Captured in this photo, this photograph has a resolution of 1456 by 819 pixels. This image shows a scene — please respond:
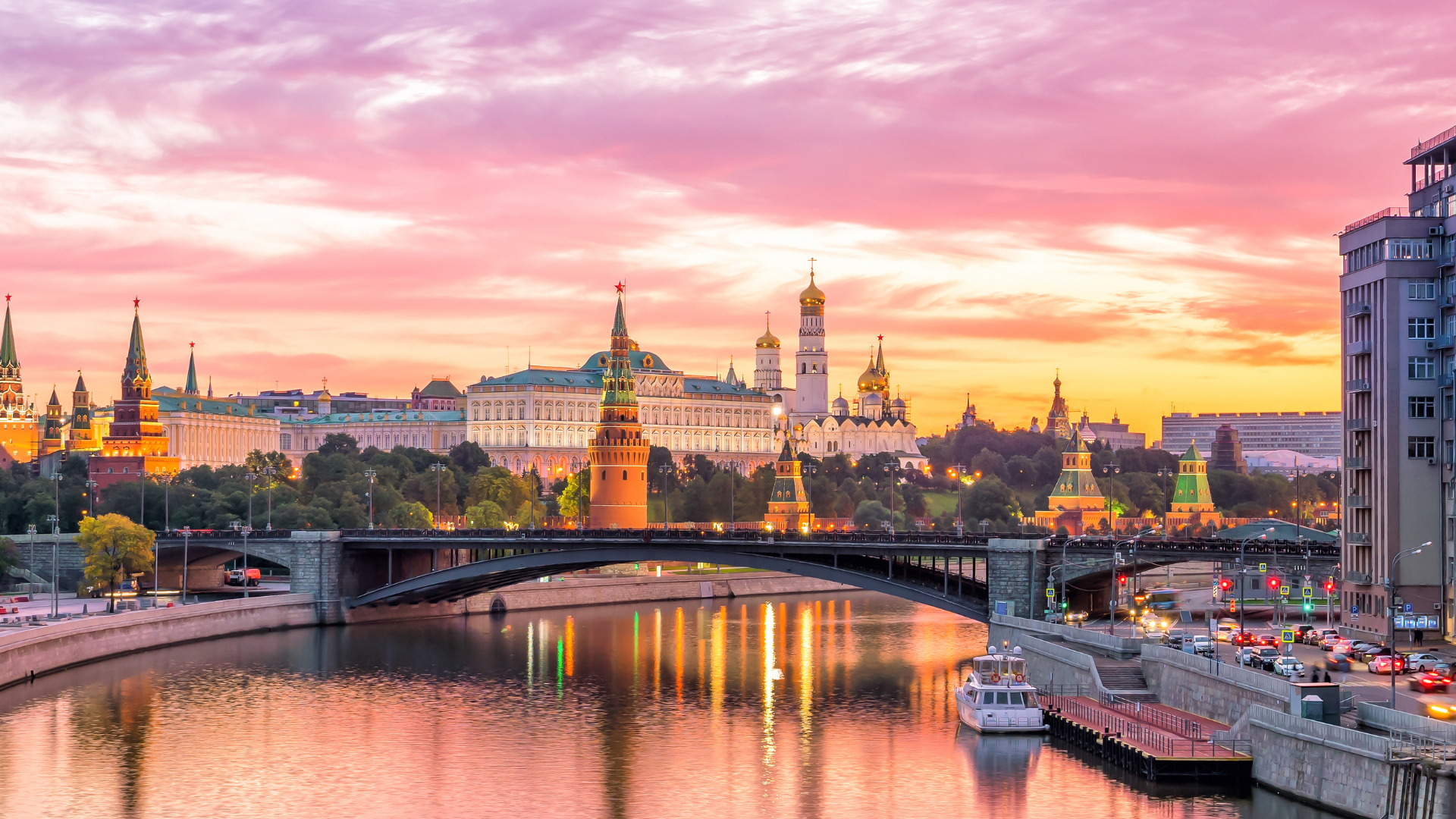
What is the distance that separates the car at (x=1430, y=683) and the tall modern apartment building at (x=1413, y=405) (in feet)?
62.7

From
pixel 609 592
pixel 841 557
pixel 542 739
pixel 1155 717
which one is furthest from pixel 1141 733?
pixel 609 592

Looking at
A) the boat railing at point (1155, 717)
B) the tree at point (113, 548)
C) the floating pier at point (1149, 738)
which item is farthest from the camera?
the tree at point (113, 548)

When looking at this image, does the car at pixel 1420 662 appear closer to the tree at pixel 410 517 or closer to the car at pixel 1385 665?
the car at pixel 1385 665

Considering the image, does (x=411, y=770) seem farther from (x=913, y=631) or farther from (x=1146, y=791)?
(x=913, y=631)

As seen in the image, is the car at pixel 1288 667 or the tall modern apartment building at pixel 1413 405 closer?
the car at pixel 1288 667

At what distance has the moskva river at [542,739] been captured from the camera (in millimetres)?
60938

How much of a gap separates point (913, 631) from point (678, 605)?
32041mm

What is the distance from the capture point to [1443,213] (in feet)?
274

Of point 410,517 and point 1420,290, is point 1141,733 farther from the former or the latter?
point 410,517

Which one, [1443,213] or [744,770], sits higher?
[1443,213]

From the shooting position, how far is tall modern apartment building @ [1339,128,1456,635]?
3236 inches

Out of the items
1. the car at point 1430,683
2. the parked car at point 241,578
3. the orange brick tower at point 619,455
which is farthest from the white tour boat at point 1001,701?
the orange brick tower at point 619,455

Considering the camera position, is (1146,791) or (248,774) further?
(248,774)

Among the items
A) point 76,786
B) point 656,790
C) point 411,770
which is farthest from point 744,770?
point 76,786
